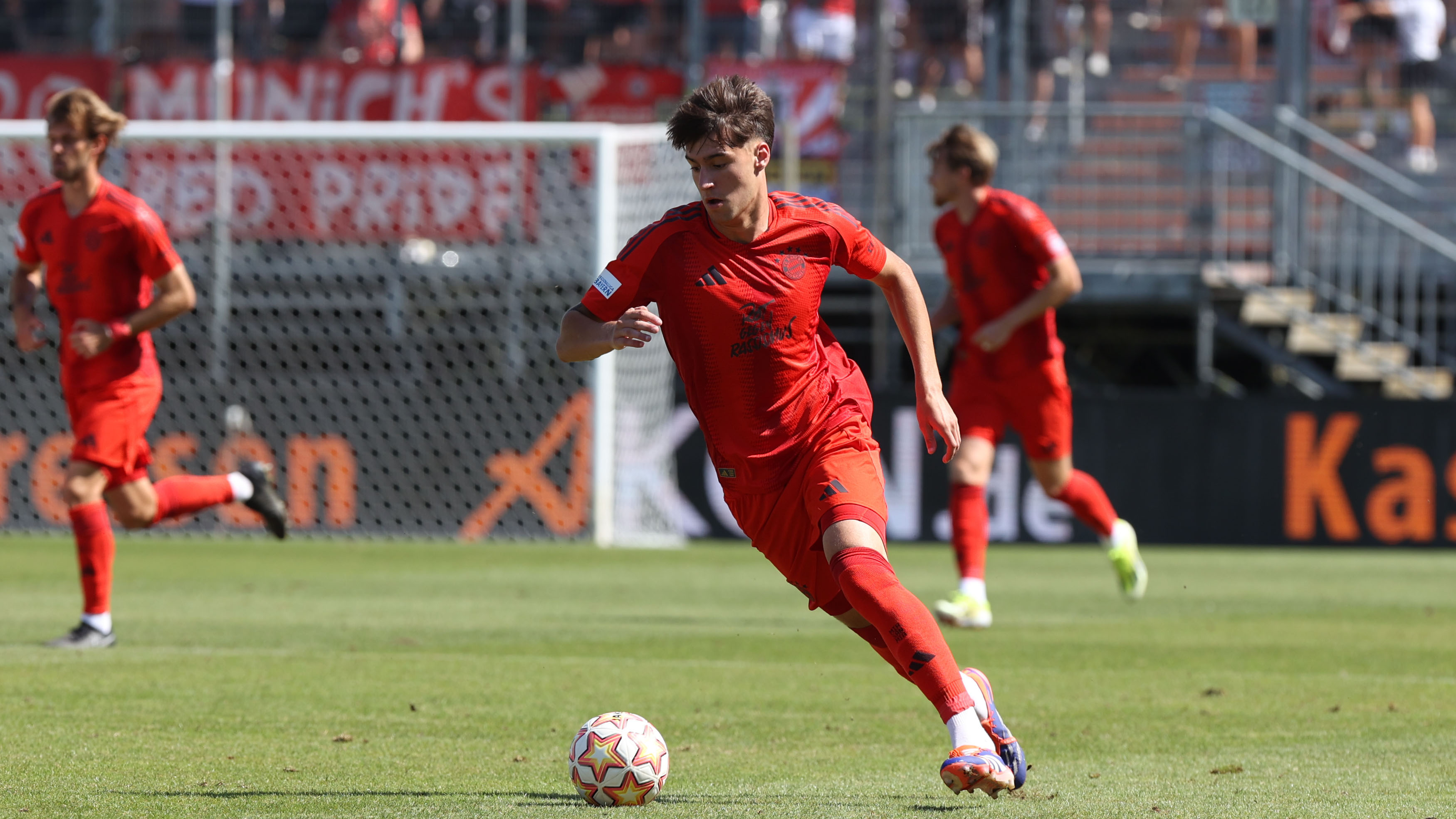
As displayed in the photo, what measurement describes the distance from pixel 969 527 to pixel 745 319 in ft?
13.7

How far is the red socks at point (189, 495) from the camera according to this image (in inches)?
339

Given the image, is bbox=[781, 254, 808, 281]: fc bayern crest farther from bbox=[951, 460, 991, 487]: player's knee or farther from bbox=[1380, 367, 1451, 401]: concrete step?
bbox=[1380, 367, 1451, 401]: concrete step

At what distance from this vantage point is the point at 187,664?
7.34 m

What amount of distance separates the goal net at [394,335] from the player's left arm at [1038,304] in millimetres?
5658

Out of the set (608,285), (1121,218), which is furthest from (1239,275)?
(608,285)

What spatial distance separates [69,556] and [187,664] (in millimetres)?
6265

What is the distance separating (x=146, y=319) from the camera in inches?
310

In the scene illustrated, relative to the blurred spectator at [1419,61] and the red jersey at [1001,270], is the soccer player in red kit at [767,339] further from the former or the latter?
the blurred spectator at [1419,61]

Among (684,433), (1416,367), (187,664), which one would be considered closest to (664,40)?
(684,433)

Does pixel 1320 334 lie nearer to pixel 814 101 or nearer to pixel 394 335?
pixel 814 101

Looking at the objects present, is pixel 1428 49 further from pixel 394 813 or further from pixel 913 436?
pixel 394 813

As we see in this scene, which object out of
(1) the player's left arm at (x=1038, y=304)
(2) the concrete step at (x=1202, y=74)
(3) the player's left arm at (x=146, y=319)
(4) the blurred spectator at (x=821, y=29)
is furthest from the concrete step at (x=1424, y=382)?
(3) the player's left arm at (x=146, y=319)

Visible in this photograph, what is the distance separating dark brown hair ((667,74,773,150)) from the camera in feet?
15.4

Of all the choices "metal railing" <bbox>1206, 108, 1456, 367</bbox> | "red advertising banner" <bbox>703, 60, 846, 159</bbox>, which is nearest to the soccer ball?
"red advertising banner" <bbox>703, 60, 846, 159</bbox>
